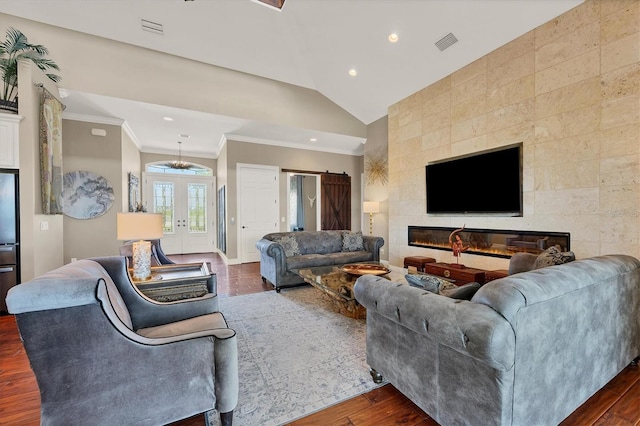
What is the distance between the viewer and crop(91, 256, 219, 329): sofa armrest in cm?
Result: 180

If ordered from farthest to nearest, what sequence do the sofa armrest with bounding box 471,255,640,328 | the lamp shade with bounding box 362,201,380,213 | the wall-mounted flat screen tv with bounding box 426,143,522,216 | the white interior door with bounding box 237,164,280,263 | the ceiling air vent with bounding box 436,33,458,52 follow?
the white interior door with bounding box 237,164,280,263 → the lamp shade with bounding box 362,201,380,213 → the ceiling air vent with bounding box 436,33,458,52 → the wall-mounted flat screen tv with bounding box 426,143,522,216 → the sofa armrest with bounding box 471,255,640,328

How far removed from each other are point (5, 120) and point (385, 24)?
5.19 m

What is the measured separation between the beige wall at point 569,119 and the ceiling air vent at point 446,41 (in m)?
0.53

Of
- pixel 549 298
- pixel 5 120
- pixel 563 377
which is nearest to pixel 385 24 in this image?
pixel 549 298

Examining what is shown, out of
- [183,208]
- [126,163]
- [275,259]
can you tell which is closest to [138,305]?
[275,259]

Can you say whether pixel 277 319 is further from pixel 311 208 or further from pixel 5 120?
pixel 311 208

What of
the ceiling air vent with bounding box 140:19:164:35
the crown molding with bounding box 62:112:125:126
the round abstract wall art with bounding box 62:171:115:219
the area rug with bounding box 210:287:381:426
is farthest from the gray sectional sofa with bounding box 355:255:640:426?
the crown molding with bounding box 62:112:125:126

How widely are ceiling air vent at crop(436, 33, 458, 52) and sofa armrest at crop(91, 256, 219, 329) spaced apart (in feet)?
15.6

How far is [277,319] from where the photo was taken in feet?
9.96

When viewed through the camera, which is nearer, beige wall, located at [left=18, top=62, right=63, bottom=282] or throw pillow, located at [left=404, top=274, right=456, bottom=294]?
throw pillow, located at [left=404, top=274, right=456, bottom=294]

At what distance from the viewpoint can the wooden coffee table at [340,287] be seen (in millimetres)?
2797

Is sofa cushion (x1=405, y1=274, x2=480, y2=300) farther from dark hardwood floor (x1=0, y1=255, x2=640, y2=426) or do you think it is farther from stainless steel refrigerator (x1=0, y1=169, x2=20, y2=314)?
stainless steel refrigerator (x1=0, y1=169, x2=20, y2=314)

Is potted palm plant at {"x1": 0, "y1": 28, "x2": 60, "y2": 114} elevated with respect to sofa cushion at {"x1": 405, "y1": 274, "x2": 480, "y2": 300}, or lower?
elevated

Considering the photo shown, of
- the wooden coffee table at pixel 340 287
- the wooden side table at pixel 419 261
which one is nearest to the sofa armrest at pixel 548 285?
the wooden coffee table at pixel 340 287
